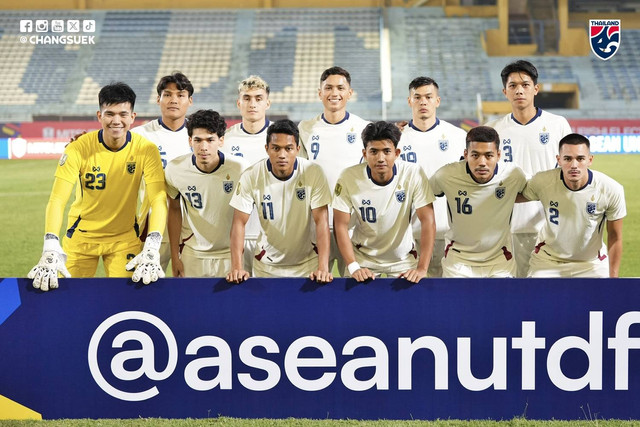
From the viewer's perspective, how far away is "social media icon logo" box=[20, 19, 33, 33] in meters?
30.2

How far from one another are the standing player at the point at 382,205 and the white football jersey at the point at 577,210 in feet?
2.45

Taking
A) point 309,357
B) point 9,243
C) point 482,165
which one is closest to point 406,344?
point 309,357

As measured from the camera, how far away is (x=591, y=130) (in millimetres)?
20672

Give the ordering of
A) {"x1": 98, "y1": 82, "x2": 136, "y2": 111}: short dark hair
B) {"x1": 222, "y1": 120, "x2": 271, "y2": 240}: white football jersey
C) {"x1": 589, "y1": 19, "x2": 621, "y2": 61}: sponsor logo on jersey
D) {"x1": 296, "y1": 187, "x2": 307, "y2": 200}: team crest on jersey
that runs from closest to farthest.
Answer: {"x1": 98, "y1": 82, "x2": 136, "y2": 111}: short dark hair
{"x1": 296, "y1": 187, "x2": 307, "y2": 200}: team crest on jersey
{"x1": 222, "y1": 120, "x2": 271, "y2": 240}: white football jersey
{"x1": 589, "y1": 19, "x2": 621, "y2": 61}: sponsor logo on jersey

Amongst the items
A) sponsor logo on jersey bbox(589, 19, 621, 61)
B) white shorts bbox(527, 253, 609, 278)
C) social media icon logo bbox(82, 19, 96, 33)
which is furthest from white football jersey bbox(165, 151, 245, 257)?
social media icon logo bbox(82, 19, 96, 33)

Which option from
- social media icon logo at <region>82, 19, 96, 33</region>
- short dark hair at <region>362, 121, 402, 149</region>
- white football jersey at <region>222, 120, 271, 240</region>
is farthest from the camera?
social media icon logo at <region>82, 19, 96, 33</region>

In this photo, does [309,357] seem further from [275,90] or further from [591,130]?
[275,90]

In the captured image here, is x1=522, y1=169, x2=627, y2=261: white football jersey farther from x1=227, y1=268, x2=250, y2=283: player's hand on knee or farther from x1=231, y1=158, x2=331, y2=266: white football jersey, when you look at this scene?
x1=227, y1=268, x2=250, y2=283: player's hand on knee

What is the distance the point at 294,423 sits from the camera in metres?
3.59

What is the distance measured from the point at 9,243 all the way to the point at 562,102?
24661 millimetres

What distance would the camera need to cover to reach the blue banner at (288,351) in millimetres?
3568

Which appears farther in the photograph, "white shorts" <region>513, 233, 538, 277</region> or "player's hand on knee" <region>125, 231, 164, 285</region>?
"white shorts" <region>513, 233, 538, 277</region>

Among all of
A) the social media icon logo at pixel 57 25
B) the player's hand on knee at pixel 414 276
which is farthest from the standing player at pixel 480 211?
the social media icon logo at pixel 57 25

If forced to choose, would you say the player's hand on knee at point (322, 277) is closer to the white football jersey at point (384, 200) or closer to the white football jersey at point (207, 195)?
the white football jersey at point (384, 200)
